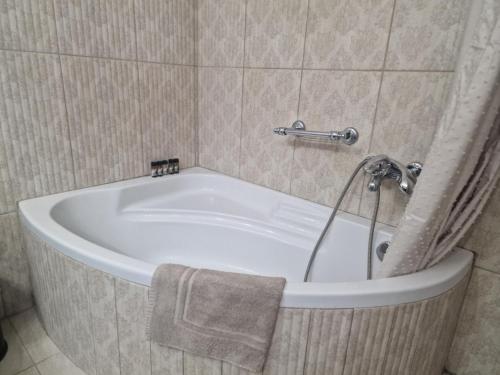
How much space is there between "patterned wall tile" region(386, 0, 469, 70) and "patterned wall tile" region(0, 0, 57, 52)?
1428mm

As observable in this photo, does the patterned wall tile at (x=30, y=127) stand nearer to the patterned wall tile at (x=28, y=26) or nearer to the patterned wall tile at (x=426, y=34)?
the patterned wall tile at (x=28, y=26)

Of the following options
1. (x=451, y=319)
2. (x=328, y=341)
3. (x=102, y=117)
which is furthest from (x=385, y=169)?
(x=102, y=117)

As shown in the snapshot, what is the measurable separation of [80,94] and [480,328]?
6.45 feet

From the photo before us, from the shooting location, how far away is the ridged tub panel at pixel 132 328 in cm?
96

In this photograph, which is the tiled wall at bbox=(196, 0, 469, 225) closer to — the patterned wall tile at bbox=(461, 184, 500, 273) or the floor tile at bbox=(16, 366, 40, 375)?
the patterned wall tile at bbox=(461, 184, 500, 273)

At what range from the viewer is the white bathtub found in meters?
1.37

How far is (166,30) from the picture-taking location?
5.71 feet

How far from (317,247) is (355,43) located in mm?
886

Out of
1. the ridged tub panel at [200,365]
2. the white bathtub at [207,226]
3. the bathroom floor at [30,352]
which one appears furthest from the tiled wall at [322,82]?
the bathroom floor at [30,352]

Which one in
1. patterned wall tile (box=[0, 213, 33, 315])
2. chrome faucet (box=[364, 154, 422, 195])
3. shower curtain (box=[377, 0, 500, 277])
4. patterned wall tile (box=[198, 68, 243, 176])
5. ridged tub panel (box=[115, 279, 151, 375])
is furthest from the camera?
patterned wall tile (box=[198, 68, 243, 176])

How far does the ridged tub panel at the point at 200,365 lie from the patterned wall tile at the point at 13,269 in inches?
41.0

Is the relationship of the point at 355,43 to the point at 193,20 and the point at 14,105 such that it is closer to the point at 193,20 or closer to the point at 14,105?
the point at 193,20

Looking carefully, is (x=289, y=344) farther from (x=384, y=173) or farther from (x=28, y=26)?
(x=28, y=26)

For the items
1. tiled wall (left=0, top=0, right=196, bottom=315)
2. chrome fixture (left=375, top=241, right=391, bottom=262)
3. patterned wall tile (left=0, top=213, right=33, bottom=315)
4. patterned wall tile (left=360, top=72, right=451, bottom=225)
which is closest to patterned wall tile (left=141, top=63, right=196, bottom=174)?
tiled wall (left=0, top=0, right=196, bottom=315)
